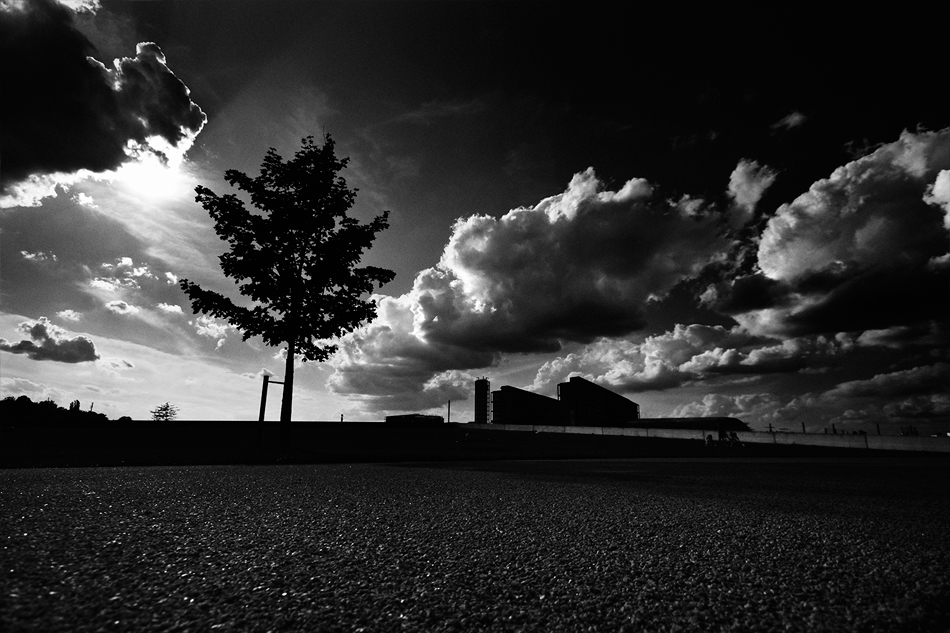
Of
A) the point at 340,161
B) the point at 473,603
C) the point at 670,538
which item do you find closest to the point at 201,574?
the point at 473,603

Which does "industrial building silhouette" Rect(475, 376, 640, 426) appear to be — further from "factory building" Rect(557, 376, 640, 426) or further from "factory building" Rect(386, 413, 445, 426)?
"factory building" Rect(386, 413, 445, 426)

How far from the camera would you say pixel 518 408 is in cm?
9488

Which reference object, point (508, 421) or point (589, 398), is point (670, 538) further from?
point (589, 398)

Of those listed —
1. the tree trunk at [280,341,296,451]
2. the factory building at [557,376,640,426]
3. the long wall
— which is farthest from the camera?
the factory building at [557,376,640,426]

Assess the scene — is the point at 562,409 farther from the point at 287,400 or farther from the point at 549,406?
the point at 287,400

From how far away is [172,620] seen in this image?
1.67 metres

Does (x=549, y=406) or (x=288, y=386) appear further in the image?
(x=549, y=406)

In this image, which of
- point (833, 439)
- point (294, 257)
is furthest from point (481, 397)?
point (294, 257)

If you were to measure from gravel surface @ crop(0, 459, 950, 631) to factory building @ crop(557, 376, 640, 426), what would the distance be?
93358mm

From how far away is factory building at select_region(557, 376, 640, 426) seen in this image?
3775 inches

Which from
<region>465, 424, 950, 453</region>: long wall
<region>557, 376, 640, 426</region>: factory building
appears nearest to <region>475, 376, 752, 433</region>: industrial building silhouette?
<region>557, 376, 640, 426</region>: factory building

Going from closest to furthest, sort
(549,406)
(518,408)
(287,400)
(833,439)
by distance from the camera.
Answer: (287,400)
(833,439)
(518,408)
(549,406)

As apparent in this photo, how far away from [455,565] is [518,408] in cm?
9463

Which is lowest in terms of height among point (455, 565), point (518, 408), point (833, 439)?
point (833, 439)
